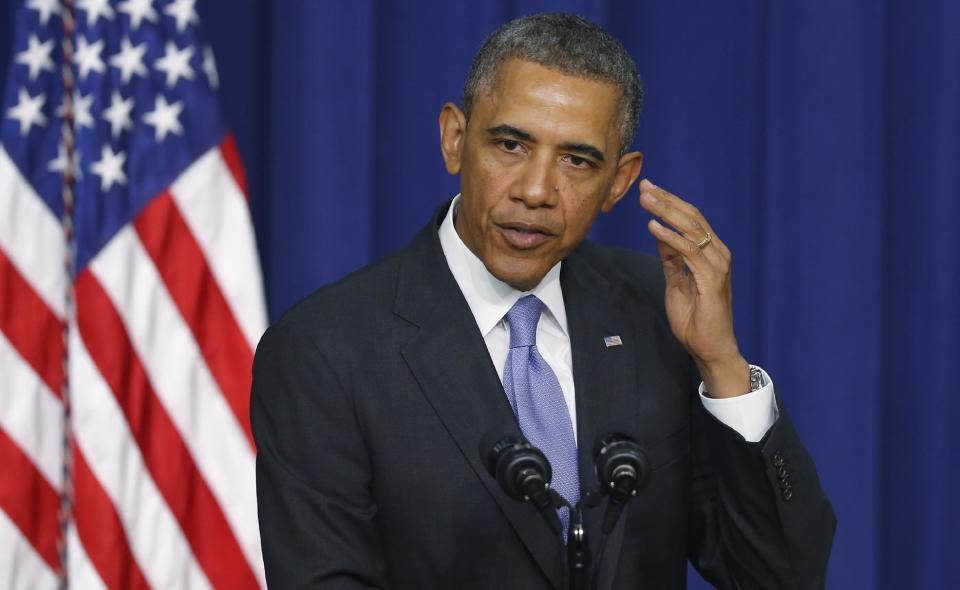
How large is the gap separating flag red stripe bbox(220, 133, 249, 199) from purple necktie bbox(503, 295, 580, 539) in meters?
0.96

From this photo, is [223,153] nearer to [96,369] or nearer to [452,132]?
[96,369]

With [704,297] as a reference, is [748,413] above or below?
below

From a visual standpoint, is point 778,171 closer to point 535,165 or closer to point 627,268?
point 627,268

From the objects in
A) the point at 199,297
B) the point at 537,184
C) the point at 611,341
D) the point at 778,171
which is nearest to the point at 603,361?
the point at 611,341

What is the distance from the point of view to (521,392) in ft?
5.07

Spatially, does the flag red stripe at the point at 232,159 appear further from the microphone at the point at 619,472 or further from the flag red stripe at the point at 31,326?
the microphone at the point at 619,472

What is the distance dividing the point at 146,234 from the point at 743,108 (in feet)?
4.74

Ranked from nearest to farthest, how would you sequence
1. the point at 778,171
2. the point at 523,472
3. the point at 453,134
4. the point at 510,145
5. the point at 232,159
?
the point at 523,472 → the point at 510,145 → the point at 453,134 → the point at 232,159 → the point at 778,171

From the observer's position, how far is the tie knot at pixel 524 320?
159 centimetres

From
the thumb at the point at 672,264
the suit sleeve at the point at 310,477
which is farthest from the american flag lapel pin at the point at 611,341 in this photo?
the suit sleeve at the point at 310,477

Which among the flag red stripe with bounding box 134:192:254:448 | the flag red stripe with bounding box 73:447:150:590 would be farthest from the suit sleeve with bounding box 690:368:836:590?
the flag red stripe with bounding box 73:447:150:590


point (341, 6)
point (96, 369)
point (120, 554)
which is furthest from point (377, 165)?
point (120, 554)

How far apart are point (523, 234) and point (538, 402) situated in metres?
0.21

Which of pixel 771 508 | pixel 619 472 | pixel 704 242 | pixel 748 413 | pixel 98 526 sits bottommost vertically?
pixel 98 526
